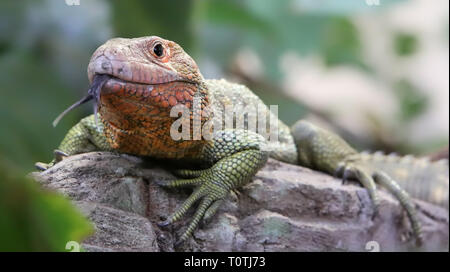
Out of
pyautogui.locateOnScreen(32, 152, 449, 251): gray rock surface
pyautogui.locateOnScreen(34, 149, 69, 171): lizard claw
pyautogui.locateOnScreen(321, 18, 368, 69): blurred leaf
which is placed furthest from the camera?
pyautogui.locateOnScreen(321, 18, 368, 69): blurred leaf

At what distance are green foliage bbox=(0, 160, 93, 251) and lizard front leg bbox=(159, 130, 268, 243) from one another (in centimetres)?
158

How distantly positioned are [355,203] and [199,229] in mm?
1229

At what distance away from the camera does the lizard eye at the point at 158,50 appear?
235 centimetres

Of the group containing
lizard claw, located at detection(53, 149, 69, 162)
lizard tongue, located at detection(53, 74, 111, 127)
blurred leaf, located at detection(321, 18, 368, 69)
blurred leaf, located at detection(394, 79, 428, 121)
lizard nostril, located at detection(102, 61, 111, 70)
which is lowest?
lizard claw, located at detection(53, 149, 69, 162)

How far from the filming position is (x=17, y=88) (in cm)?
235

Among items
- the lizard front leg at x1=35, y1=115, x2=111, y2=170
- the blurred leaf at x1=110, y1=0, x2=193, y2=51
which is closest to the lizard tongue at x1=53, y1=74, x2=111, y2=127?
the blurred leaf at x1=110, y1=0, x2=193, y2=51

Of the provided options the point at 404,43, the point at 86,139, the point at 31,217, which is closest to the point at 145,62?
the point at 86,139

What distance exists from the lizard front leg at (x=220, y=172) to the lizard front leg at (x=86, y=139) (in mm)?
529

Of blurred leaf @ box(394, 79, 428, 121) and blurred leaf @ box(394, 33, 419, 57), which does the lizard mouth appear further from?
blurred leaf @ box(394, 33, 419, 57)

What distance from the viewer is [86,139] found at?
2.86 m

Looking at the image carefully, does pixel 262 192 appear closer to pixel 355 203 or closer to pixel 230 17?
pixel 355 203

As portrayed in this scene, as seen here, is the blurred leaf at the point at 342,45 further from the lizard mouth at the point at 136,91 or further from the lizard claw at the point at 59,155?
the lizard claw at the point at 59,155

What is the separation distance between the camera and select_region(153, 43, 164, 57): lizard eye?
2.35 metres
